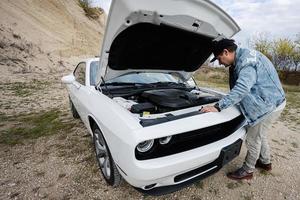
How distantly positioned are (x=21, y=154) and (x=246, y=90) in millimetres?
3358

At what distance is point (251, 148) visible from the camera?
253 cm

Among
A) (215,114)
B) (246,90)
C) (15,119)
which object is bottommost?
(15,119)

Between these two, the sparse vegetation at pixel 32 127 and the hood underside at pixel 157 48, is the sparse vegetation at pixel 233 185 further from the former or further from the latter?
the sparse vegetation at pixel 32 127

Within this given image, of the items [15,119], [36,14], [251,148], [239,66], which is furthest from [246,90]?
[36,14]

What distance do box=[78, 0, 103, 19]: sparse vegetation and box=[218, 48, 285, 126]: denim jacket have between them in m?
23.9

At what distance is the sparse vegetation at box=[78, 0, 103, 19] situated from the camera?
23562 millimetres

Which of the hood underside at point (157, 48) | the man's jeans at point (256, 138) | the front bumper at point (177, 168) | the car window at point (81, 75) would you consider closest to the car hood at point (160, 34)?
the hood underside at point (157, 48)

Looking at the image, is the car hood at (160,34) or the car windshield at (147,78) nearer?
the car hood at (160,34)

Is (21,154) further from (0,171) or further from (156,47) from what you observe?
(156,47)

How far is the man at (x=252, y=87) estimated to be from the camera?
215 cm

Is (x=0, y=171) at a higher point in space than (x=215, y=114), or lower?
lower

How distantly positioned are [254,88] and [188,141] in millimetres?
909

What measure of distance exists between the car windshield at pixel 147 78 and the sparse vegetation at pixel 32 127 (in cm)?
172

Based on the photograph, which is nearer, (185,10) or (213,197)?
(185,10)
